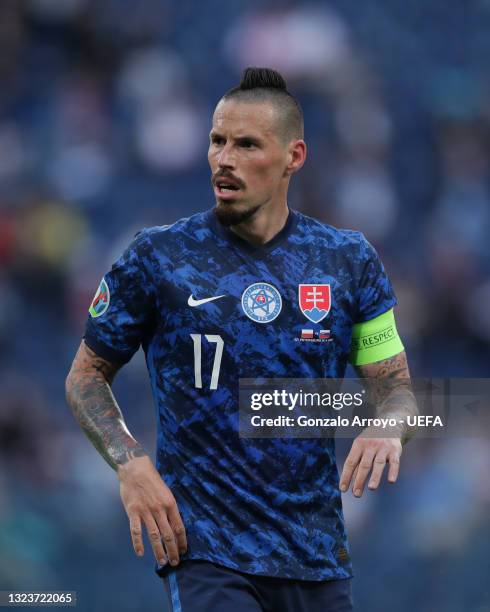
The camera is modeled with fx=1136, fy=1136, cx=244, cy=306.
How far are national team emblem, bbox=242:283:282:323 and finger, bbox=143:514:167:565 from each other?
75 centimetres

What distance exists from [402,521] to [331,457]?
13.6 feet

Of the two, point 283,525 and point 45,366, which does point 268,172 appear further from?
point 45,366

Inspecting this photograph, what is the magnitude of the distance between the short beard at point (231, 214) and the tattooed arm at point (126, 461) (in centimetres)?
63

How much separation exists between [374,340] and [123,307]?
89 cm

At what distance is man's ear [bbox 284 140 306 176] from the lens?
161 inches

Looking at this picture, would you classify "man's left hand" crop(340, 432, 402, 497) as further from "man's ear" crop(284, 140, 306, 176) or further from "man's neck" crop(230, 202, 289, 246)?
"man's ear" crop(284, 140, 306, 176)

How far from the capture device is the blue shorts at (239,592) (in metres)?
3.52

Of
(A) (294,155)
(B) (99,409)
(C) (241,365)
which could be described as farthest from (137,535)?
(A) (294,155)

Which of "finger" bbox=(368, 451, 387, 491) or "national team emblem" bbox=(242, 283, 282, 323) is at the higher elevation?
"national team emblem" bbox=(242, 283, 282, 323)

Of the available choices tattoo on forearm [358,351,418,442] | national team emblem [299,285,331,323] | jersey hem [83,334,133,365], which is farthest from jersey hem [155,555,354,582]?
national team emblem [299,285,331,323]

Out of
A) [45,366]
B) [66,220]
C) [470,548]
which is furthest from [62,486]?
[470,548]

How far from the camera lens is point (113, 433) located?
366cm

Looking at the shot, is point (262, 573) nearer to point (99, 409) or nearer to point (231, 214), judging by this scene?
point (99, 409)

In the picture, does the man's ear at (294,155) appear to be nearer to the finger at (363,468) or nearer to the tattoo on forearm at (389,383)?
the tattoo on forearm at (389,383)
